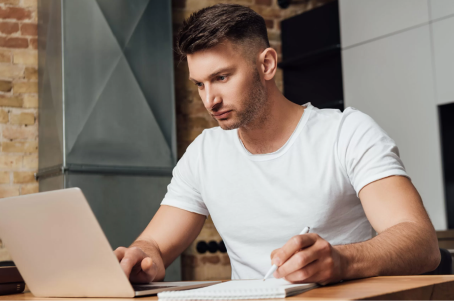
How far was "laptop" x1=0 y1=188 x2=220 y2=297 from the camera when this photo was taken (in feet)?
2.90

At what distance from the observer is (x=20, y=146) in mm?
3139

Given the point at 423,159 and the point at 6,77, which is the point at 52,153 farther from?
the point at 423,159

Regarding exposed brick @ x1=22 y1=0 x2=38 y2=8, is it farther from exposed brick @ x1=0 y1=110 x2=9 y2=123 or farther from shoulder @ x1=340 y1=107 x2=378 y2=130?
shoulder @ x1=340 y1=107 x2=378 y2=130

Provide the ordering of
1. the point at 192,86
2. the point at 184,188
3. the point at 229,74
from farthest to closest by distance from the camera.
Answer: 1. the point at 192,86
2. the point at 184,188
3. the point at 229,74

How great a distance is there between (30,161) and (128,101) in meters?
0.65

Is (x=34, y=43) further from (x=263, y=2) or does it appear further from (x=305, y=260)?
(x=305, y=260)

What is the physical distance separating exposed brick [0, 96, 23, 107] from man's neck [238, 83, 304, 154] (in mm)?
1914

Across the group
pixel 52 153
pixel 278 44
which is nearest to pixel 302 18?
pixel 278 44

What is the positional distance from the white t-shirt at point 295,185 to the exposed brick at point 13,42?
6.31 feet

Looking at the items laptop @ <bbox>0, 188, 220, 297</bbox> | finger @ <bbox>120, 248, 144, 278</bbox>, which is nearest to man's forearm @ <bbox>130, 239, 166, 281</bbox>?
finger @ <bbox>120, 248, 144, 278</bbox>

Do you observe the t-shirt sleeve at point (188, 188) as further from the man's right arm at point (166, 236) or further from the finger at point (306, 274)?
the finger at point (306, 274)

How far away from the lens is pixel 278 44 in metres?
4.02

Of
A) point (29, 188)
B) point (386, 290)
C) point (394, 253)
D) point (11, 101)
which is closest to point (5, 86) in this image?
point (11, 101)

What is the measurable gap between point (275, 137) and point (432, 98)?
1.85 meters
